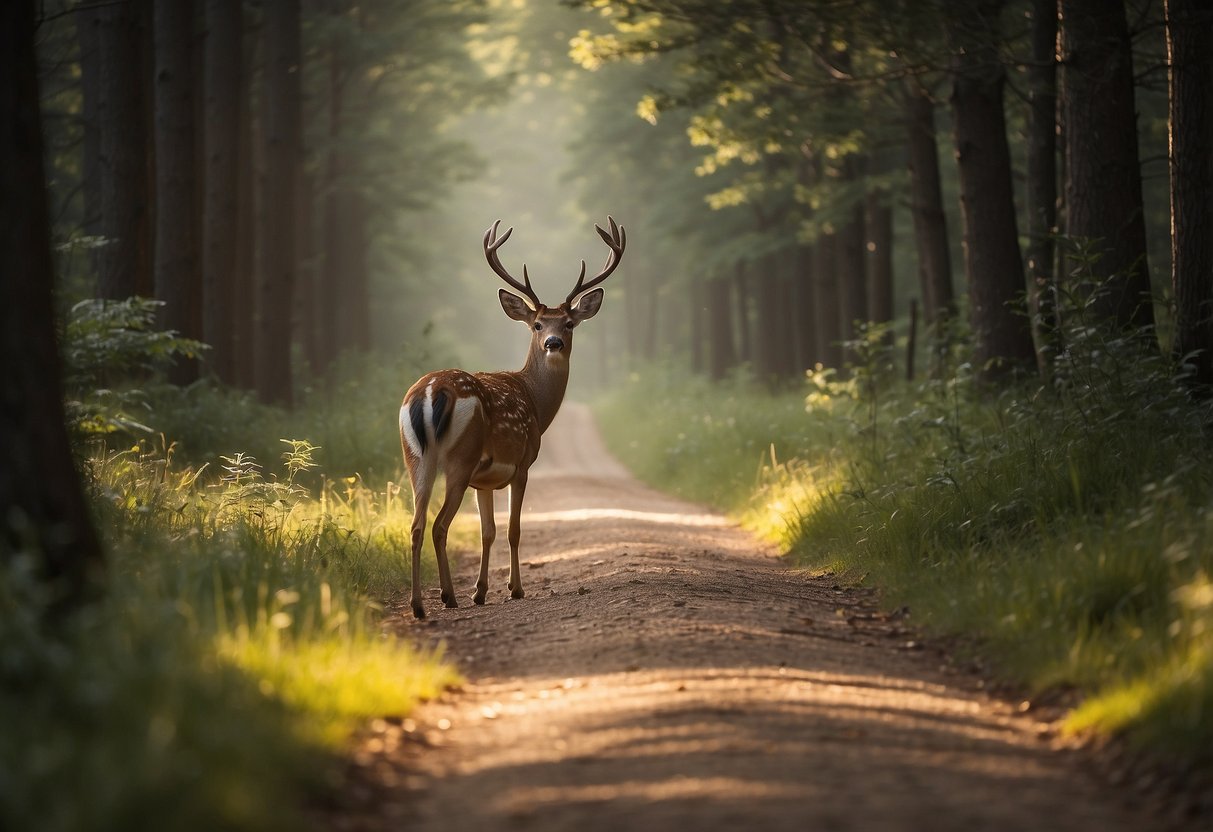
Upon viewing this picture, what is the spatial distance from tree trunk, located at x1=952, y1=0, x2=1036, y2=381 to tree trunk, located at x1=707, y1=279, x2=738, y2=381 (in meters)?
22.3

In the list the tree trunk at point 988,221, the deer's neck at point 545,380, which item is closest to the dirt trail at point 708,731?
the deer's neck at point 545,380

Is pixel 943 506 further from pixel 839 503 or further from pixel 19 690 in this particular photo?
pixel 19 690

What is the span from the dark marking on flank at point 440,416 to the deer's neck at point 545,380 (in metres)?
2.19

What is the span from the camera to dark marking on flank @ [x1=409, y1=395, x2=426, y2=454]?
9.04 meters

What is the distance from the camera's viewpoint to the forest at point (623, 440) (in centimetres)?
484

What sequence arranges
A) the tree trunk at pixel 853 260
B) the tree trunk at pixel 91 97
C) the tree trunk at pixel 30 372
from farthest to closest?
the tree trunk at pixel 853 260, the tree trunk at pixel 91 97, the tree trunk at pixel 30 372

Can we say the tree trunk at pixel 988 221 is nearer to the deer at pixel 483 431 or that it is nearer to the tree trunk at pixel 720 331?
the deer at pixel 483 431

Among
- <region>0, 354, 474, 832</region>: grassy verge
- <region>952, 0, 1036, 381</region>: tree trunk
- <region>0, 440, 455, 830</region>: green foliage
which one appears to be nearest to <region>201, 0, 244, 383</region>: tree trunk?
<region>0, 354, 474, 832</region>: grassy verge

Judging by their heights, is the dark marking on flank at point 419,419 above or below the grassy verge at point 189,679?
above

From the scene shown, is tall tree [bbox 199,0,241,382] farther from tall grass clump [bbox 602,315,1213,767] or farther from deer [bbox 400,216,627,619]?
tall grass clump [bbox 602,315,1213,767]

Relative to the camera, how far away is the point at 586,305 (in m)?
11.8

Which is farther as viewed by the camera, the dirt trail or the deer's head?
the deer's head

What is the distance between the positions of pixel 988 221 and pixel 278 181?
1062cm

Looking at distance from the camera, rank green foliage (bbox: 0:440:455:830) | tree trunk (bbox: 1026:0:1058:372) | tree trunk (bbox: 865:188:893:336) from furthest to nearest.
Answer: tree trunk (bbox: 865:188:893:336), tree trunk (bbox: 1026:0:1058:372), green foliage (bbox: 0:440:455:830)
